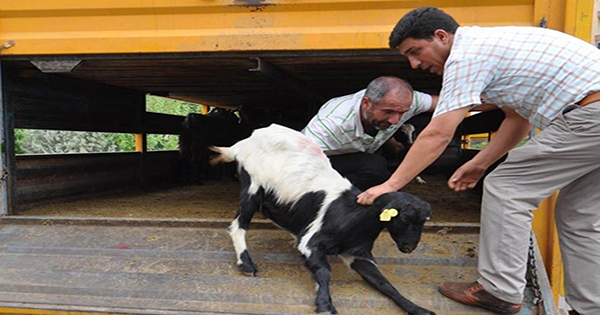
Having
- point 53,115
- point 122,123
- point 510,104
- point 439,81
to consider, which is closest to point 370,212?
point 510,104

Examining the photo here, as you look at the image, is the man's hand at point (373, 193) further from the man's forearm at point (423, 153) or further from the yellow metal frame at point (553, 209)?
the yellow metal frame at point (553, 209)

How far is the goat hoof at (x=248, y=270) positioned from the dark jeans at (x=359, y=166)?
106 cm

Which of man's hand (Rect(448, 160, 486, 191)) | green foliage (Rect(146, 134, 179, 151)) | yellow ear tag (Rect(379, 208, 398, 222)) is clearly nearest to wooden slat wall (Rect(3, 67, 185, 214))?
yellow ear tag (Rect(379, 208, 398, 222))

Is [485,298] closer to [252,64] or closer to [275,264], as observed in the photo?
[275,264]

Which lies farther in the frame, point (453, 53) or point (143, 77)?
point (143, 77)

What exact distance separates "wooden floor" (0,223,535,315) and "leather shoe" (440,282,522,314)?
43mm

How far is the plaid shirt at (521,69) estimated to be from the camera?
6.66 ft

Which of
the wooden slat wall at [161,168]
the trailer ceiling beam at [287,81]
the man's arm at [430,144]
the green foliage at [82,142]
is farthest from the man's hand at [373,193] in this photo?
the green foliage at [82,142]

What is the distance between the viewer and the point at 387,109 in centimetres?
275

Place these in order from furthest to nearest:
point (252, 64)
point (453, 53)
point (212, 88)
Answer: point (212, 88), point (252, 64), point (453, 53)

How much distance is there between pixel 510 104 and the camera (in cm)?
222

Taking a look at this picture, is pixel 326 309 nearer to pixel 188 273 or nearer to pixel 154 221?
pixel 188 273

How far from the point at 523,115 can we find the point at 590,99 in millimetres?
321

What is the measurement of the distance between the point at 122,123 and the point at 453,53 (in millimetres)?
4701
